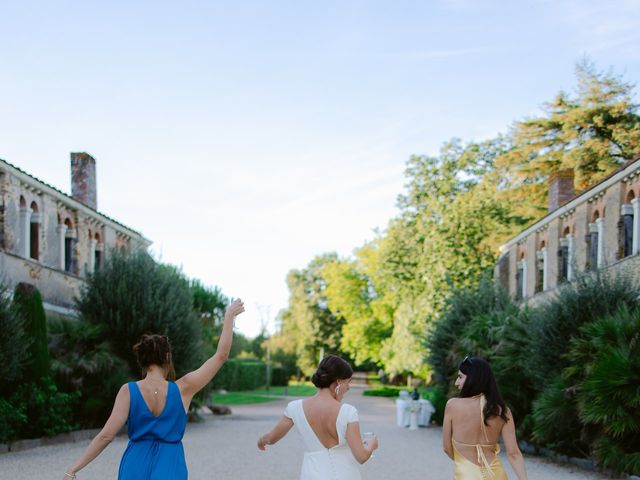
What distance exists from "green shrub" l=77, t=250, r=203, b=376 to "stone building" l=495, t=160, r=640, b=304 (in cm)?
1183

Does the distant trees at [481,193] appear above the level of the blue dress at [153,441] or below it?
above

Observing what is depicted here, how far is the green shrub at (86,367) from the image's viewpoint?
23156mm

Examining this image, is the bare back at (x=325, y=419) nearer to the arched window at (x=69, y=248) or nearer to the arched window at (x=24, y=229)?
the arched window at (x=24, y=229)

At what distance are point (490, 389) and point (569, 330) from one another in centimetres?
1335

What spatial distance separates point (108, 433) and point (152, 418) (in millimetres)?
286

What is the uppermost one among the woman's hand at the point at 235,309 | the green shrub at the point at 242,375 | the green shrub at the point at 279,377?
the woman's hand at the point at 235,309

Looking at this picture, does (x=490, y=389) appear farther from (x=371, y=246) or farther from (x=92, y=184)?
(x=371, y=246)

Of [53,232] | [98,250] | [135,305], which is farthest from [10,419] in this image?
[98,250]

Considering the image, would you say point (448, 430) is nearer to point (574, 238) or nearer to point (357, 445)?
point (357, 445)

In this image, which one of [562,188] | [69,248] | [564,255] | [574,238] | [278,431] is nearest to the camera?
[278,431]

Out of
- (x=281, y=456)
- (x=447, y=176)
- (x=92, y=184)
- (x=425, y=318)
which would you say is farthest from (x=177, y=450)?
(x=447, y=176)

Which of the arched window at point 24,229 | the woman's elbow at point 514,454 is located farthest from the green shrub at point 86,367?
the woman's elbow at point 514,454

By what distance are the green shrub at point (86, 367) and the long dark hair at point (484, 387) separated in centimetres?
1856

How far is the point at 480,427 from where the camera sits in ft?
20.1
